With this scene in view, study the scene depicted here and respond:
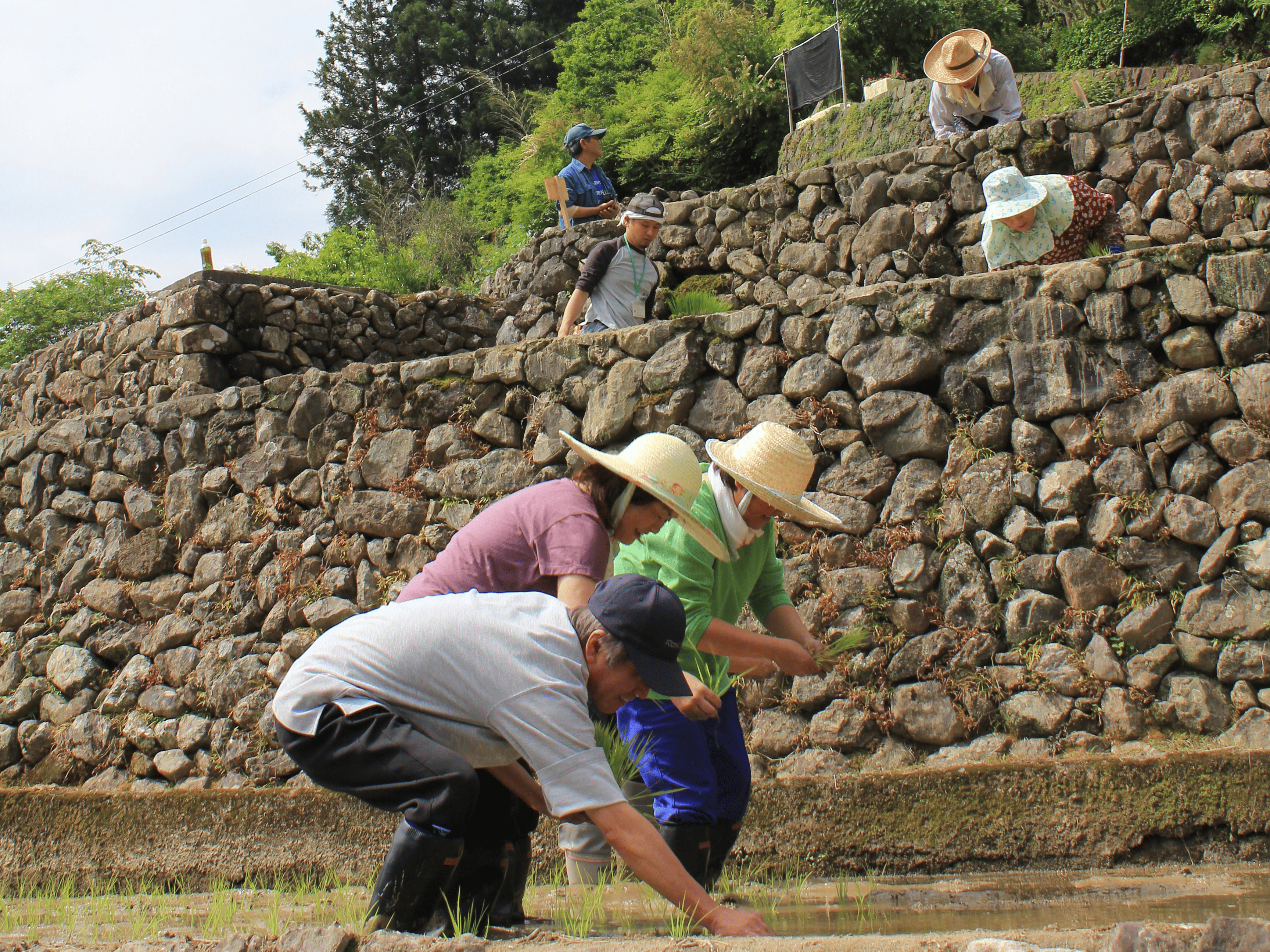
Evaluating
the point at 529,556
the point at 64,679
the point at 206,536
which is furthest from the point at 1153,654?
the point at 64,679

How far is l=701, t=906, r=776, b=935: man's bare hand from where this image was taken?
7.16ft

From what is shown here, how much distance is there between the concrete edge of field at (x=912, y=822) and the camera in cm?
378

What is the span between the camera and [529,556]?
3010 mm

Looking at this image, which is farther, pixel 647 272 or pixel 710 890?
pixel 647 272

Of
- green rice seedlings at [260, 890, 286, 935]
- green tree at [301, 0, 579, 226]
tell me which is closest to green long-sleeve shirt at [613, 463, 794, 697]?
green rice seedlings at [260, 890, 286, 935]

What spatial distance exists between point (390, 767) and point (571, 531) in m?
0.83

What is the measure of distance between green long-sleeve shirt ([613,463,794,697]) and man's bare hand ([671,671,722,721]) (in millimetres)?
111

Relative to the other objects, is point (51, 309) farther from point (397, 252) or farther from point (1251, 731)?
point (1251, 731)

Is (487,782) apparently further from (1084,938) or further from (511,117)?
(511,117)

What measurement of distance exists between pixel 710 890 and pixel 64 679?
5304 mm

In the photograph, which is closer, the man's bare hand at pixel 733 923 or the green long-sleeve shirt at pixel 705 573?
the man's bare hand at pixel 733 923

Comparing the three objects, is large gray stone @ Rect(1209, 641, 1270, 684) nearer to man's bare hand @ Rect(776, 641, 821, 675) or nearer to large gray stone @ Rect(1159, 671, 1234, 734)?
large gray stone @ Rect(1159, 671, 1234, 734)

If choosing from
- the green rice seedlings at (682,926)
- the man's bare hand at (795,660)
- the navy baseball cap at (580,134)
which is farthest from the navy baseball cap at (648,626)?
the navy baseball cap at (580,134)

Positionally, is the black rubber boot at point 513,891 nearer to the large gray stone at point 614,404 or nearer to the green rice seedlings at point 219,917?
the green rice seedlings at point 219,917
